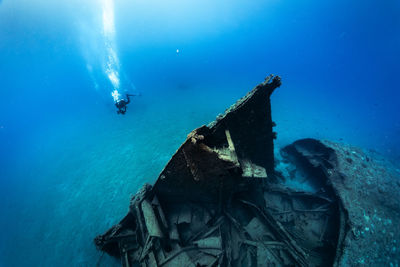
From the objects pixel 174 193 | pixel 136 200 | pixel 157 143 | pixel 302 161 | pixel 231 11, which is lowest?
pixel 302 161

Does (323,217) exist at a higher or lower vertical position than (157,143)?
lower

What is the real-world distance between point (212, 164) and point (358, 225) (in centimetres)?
444

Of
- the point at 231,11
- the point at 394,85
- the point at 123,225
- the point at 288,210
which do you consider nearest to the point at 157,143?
the point at 123,225

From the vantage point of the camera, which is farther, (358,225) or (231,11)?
(231,11)

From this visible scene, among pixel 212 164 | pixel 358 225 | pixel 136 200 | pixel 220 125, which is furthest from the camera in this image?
pixel 136 200

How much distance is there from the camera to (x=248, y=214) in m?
5.06

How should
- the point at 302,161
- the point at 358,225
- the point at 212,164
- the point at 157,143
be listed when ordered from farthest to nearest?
the point at 157,143
the point at 302,161
the point at 358,225
the point at 212,164

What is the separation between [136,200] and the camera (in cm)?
432

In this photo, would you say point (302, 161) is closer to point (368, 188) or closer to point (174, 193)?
point (368, 188)

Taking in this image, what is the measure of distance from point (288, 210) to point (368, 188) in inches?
99.7

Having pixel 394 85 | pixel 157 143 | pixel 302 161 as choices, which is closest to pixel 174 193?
pixel 302 161

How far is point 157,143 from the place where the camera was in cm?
1339

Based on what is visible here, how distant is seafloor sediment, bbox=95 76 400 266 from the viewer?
362 cm

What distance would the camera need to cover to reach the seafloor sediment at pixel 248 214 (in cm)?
362
